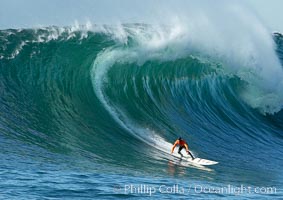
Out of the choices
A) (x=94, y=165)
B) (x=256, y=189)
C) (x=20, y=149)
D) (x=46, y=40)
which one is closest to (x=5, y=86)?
(x=46, y=40)

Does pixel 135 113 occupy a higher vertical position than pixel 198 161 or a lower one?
higher

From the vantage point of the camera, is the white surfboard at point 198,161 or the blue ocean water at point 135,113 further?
the white surfboard at point 198,161

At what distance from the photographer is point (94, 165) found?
11.6 metres

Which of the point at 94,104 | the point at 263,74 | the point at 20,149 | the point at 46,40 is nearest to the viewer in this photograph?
the point at 20,149

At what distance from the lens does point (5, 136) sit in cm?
1295

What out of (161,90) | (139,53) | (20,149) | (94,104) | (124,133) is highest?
(139,53)

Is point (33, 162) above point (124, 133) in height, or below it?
below

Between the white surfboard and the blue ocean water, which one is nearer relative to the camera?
the blue ocean water

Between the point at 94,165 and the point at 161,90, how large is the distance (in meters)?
8.04

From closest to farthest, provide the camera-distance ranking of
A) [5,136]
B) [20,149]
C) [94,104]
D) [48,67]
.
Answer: [20,149], [5,136], [94,104], [48,67]

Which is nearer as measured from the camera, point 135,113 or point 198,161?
point 198,161

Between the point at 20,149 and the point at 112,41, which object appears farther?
the point at 112,41

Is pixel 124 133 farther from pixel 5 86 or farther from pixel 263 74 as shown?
pixel 263 74

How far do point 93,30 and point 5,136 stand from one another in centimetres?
881
